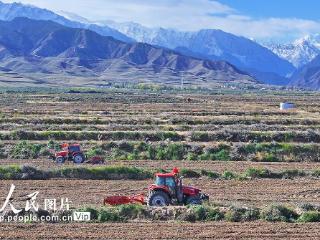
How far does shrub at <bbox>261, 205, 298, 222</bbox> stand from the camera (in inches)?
846

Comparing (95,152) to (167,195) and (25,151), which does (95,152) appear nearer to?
(25,151)

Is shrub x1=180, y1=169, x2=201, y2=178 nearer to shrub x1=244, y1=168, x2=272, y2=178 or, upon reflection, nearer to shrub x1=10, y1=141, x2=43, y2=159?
shrub x1=244, y1=168, x2=272, y2=178

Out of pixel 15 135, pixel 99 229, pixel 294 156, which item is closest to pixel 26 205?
pixel 99 229

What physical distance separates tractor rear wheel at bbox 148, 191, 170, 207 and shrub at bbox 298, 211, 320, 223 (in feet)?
16.1

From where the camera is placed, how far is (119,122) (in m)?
60.4

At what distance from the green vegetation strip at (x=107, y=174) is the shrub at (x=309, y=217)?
9.46 metres

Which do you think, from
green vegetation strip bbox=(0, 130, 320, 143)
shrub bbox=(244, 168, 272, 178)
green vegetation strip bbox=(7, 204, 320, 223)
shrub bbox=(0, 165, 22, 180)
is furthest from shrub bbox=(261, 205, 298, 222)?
green vegetation strip bbox=(0, 130, 320, 143)

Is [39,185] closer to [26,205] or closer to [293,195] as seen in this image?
[26,205]

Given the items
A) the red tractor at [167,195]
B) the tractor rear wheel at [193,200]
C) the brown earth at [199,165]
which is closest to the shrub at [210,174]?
the brown earth at [199,165]

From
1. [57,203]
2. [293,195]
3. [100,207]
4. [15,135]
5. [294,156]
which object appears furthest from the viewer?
[15,135]

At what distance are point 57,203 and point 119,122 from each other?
3667 centimetres

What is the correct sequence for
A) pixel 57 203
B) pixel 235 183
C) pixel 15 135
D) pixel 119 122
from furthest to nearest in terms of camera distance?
1. pixel 119 122
2. pixel 15 135
3. pixel 235 183
4. pixel 57 203

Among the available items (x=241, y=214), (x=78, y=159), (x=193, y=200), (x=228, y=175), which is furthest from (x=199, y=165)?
(x=241, y=214)

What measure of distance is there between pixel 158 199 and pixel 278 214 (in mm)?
4468
